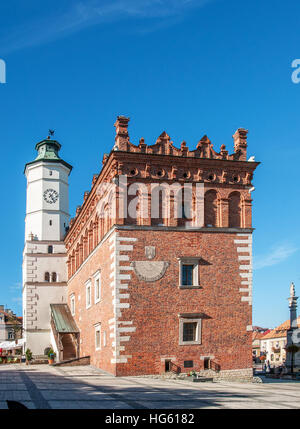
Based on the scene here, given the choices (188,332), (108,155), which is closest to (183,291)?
(188,332)

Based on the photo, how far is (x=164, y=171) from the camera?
98.2 ft

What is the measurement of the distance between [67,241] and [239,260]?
2260 cm

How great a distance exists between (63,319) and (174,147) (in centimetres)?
2117

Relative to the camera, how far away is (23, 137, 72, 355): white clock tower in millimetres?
49250

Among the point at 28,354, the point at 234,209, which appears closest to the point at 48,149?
the point at 28,354

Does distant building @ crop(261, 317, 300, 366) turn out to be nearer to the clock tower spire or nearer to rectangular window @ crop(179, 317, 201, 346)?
the clock tower spire

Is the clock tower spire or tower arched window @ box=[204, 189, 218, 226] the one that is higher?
the clock tower spire

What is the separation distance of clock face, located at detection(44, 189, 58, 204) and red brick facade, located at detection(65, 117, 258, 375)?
2061 centimetres

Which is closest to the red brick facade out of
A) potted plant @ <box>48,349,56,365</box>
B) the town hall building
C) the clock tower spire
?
the town hall building

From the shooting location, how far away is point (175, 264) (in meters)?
29.2

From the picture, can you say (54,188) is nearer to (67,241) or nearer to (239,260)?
(67,241)

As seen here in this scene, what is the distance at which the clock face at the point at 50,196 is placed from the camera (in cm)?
5119

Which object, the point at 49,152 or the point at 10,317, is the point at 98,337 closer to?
the point at 49,152

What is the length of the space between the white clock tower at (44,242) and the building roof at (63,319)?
1571mm
